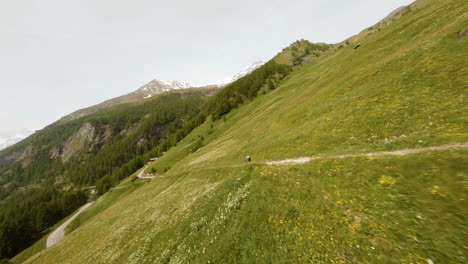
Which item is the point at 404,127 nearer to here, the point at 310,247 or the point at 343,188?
the point at 343,188

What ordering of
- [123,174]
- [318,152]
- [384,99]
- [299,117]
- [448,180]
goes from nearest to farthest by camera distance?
[448,180] → [318,152] → [384,99] → [299,117] → [123,174]

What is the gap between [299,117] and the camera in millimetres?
39594

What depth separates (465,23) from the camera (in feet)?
87.4

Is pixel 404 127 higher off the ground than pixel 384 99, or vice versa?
pixel 384 99

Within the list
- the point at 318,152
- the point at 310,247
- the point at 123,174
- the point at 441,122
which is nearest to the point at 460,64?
the point at 441,122

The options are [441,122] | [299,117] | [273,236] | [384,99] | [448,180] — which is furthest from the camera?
[299,117]

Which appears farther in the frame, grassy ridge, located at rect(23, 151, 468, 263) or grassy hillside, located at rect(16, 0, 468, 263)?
grassy hillside, located at rect(16, 0, 468, 263)

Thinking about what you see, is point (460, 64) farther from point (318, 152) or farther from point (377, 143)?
point (318, 152)

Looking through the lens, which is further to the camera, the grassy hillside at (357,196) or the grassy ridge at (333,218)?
the grassy hillside at (357,196)

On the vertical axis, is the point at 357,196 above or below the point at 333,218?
above

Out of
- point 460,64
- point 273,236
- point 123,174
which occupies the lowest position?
point 123,174

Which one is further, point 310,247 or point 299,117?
point 299,117

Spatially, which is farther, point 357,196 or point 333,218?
point 357,196

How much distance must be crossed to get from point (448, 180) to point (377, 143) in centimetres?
789
